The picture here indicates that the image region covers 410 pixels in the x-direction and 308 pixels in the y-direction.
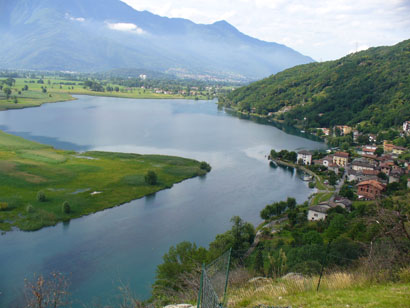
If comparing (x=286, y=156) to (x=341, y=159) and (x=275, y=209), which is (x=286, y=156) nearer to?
(x=341, y=159)

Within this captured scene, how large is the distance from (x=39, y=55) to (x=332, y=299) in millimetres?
192685

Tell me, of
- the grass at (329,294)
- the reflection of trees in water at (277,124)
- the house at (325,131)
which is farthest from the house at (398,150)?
the grass at (329,294)

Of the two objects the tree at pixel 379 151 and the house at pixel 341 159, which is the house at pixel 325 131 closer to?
the tree at pixel 379 151

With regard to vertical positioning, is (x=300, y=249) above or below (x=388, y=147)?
below

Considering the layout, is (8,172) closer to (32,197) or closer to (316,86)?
(32,197)

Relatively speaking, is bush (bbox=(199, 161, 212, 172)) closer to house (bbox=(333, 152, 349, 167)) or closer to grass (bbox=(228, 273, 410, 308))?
house (bbox=(333, 152, 349, 167))

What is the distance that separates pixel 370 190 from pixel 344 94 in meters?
36.0

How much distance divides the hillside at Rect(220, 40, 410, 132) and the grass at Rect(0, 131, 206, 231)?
2788cm

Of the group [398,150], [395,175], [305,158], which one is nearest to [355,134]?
[398,150]

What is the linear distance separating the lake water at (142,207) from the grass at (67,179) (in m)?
0.78

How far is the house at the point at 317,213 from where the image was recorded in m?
15.4

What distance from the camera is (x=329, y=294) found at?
174 inches

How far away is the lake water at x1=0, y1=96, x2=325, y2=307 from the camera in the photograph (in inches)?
448

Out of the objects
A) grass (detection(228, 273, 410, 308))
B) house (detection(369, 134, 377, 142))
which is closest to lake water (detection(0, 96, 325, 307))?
house (detection(369, 134, 377, 142))
